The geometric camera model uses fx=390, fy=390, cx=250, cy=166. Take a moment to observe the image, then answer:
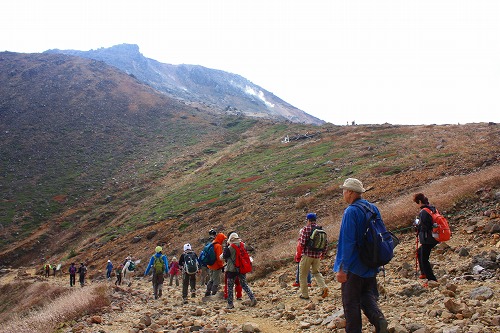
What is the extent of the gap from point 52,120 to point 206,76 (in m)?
116

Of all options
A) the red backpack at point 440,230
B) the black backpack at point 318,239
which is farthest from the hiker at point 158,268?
the red backpack at point 440,230

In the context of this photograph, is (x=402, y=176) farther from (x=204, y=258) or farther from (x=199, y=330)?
(x=199, y=330)

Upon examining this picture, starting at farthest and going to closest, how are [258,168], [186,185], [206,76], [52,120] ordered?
[206,76] → [52,120] → [186,185] → [258,168]

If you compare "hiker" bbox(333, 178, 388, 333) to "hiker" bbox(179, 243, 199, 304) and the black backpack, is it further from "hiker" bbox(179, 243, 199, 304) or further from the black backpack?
"hiker" bbox(179, 243, 199, 304)

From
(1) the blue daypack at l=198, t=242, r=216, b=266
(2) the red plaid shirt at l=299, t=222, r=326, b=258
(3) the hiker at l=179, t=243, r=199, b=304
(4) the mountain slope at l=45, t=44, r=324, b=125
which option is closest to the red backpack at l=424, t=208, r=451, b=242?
(2) the red plaid shirt at l=299, t=222, r=326, b=258

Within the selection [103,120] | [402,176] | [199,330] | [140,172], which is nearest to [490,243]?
[199,330]

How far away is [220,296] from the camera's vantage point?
12.3m

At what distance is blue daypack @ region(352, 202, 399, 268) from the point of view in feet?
16.9

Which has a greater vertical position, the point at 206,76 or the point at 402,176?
the point at 206,76

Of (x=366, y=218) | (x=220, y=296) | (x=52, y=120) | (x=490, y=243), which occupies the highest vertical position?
(x=52, y=120)

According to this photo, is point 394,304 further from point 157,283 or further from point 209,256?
point 157,283

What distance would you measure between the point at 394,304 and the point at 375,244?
3189 millimetres

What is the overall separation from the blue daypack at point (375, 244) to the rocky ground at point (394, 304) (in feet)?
4.83

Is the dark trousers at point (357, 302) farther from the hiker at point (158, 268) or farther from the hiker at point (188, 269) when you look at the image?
the hiker at point (158, 268)
